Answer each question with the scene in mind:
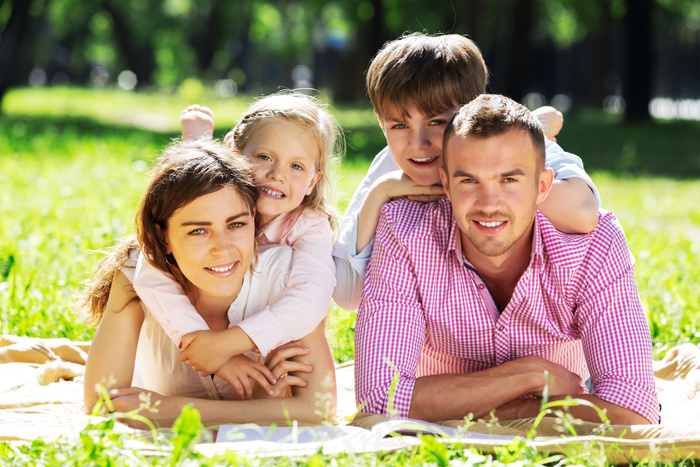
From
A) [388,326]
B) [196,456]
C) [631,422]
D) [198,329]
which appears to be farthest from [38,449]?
[631,422]

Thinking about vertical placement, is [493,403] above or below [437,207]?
below

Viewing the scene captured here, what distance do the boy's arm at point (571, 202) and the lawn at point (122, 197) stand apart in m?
1.26

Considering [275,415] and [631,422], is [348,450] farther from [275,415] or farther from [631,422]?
[631,422]

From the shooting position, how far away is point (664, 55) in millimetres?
31172

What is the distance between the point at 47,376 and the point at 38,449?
1446 mm

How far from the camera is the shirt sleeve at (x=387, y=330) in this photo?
3338mm

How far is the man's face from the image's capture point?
323 cm

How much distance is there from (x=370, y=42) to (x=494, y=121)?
21.5m

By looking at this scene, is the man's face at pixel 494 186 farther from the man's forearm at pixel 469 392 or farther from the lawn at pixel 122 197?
the lawn at pixel 122 197

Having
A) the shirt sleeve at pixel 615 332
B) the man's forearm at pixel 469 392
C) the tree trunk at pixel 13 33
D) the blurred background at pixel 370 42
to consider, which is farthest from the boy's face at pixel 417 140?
the tree trunk at pixel 13 33

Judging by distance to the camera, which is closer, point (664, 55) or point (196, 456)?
point (196, 456)

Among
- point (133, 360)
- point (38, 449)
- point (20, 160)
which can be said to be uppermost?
point (20, 160)

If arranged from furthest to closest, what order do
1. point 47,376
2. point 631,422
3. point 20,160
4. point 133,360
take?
point 20,160 < point 47,376 < point 133,360 < point 631,422

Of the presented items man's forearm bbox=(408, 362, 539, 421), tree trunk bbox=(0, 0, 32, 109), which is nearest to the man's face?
man's forearm bbox=(408, 362, 539, 421)
